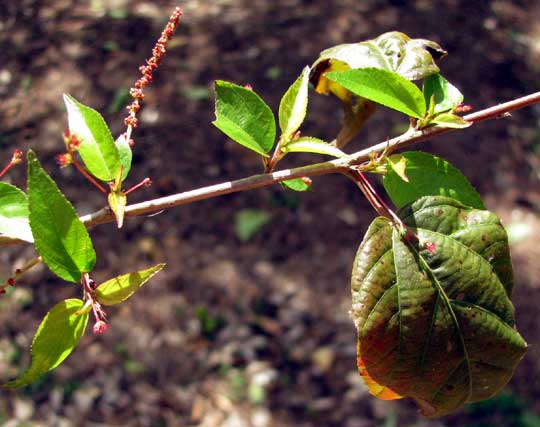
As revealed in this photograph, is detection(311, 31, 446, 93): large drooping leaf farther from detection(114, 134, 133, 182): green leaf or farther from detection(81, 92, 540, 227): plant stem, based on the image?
detection(114, 134, 133, 182): green leaf

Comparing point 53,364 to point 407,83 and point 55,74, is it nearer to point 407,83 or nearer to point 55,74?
point 407,83

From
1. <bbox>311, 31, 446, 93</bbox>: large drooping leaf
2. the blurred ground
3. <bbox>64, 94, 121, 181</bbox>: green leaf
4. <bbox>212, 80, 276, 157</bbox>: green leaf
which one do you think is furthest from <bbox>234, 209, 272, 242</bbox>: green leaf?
<bbox>64, 94, 121, 181</bbox>: green leaf

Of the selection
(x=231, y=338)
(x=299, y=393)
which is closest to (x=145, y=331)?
(x=231, y=338)

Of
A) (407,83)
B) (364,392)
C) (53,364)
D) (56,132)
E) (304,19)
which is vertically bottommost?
(364,392)

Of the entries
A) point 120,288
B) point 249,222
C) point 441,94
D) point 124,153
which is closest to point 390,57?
point 441,94

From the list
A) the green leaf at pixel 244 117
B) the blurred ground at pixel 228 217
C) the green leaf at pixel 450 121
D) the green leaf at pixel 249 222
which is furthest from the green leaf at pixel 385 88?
the green leaf at pixel 249 222

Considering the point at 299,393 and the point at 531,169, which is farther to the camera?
the point at 531,169

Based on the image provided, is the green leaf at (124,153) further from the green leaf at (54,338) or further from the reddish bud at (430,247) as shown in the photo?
the reddish bud at (430,247)
